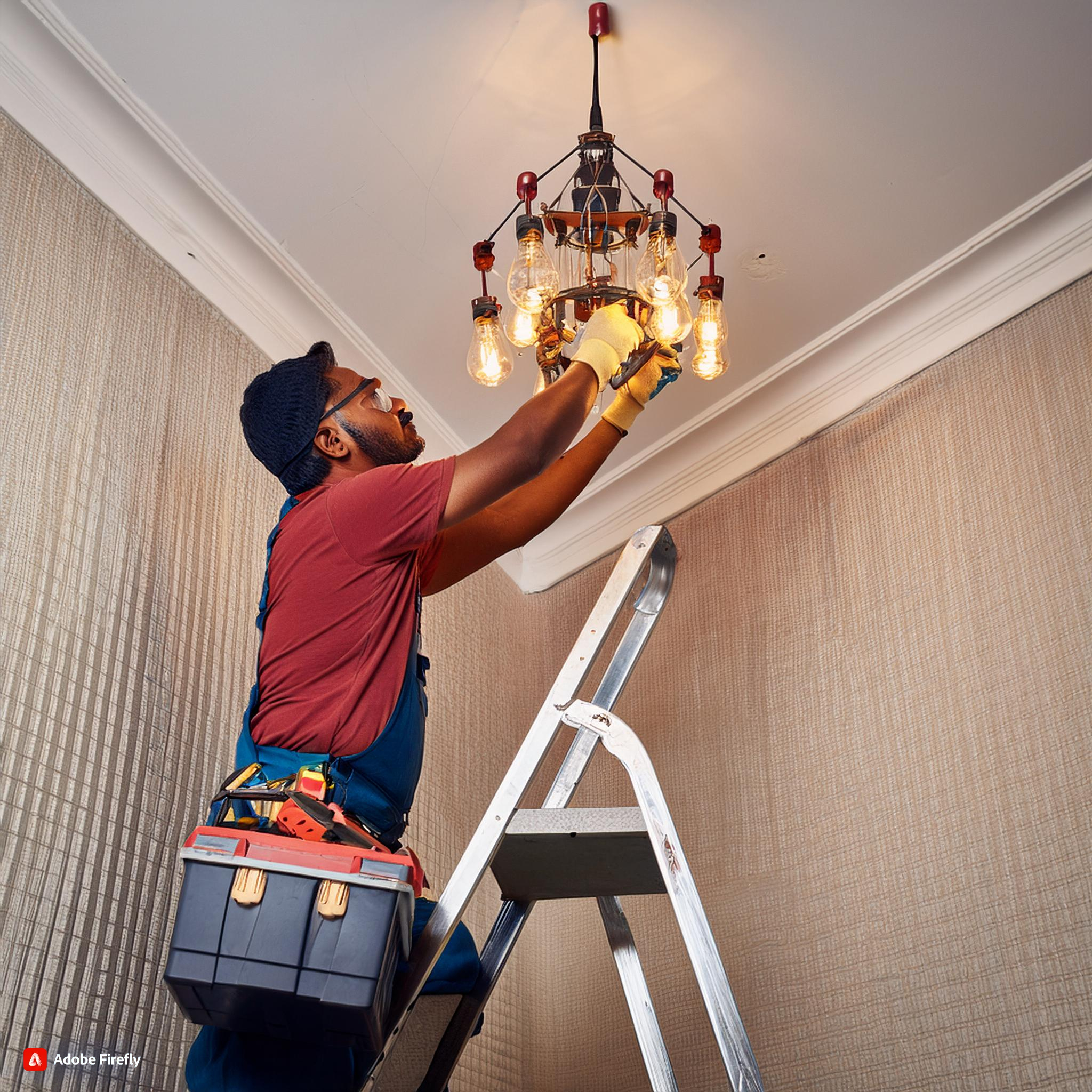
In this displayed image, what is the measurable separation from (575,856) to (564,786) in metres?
0.15

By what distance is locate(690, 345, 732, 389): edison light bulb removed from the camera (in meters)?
Answer: 2.04

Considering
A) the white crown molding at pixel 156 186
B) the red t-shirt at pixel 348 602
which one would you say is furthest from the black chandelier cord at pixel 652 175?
the red t-shirt at pixel 348 602

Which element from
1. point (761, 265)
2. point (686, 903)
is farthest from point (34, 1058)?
point (761, 265)

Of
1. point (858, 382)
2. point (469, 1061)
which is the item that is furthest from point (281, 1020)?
point (858, 382)

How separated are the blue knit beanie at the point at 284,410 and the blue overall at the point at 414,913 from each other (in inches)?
9.6

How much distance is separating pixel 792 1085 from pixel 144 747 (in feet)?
4.52

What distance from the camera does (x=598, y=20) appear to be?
2178 mm

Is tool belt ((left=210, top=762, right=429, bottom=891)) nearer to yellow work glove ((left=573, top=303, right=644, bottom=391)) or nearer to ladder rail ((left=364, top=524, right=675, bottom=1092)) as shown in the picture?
ladder rail ((left=364, top=524, right=675, bottom=1092))

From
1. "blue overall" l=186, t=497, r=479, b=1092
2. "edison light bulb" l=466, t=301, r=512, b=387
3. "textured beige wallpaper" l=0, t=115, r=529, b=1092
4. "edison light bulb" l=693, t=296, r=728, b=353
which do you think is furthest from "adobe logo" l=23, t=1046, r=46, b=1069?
"edison light bulb" l=693, t=296, r=728, b=353

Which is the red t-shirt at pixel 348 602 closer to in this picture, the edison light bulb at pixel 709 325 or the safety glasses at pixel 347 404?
the safety glasses at pixel 347 404

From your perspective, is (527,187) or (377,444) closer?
(377,444)

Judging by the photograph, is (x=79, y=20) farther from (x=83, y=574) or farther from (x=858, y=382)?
(x=858, y=382)

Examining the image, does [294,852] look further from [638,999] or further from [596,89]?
[596,89]

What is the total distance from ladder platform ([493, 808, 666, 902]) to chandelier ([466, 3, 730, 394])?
0.83m
